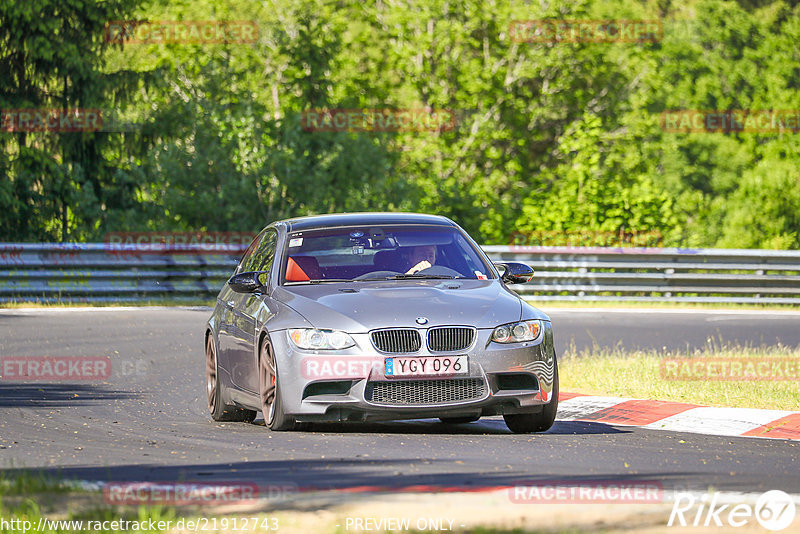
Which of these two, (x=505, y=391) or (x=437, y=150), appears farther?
(x=437, y=150)

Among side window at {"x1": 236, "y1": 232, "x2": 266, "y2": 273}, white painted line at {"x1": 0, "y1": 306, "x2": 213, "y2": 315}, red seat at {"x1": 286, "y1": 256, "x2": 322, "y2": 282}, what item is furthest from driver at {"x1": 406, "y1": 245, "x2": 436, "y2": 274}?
white painted line at {"x1": 0, "y1": 306, "x2": 213, "y2": 315}

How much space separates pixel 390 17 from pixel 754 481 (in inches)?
1461

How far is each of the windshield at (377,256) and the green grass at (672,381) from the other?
8.56 feet

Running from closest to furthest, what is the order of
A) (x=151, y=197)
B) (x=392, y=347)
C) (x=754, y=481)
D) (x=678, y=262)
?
(x=754, y=481) → (x=392, y=347) → (x=678, y=262) → (x=151, y=197)

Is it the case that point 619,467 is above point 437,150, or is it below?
above

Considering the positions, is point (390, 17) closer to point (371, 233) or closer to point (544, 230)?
point (544, 230)

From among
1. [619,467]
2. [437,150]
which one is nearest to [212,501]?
[619,467]

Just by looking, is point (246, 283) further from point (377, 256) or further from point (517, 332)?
point (517, 332)

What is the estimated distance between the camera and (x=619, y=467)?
7500 mm
